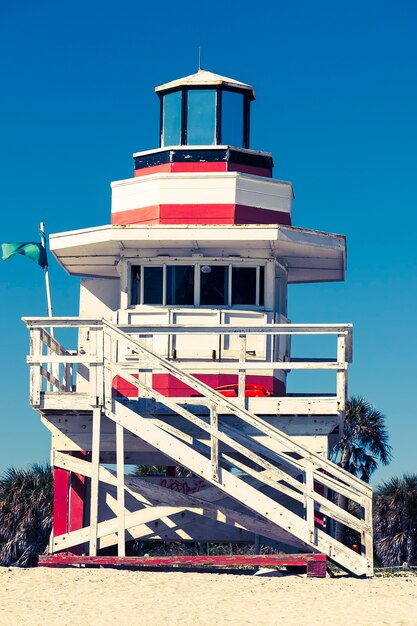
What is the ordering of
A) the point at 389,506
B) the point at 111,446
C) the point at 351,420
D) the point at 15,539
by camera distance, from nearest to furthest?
the point at 111,446
the point at 15,539
the point at 389,506
the point at 351,420

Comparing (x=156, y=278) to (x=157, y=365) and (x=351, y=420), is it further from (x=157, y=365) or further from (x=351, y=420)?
Result: (x=351, y=420)

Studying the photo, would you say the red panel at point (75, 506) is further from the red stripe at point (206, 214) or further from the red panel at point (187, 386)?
the red stripe at point (206, 214)

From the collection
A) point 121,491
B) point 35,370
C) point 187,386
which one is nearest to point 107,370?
point 35,370

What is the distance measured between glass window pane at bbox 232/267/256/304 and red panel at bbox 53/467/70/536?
14.3ft

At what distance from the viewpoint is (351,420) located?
49.2m

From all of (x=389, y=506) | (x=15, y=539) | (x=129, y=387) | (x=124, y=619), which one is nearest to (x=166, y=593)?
(x=124, y=619)

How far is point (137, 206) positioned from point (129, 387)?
342cm

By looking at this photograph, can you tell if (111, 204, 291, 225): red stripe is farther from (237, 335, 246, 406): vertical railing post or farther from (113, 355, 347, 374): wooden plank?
(237, 335, 246, 406): vertical railing post

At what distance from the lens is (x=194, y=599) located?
2064 cm

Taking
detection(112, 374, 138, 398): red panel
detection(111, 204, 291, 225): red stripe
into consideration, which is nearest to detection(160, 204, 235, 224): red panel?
detection(111, 204, 291, 225): red stripe

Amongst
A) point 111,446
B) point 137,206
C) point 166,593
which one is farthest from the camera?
point 137,206

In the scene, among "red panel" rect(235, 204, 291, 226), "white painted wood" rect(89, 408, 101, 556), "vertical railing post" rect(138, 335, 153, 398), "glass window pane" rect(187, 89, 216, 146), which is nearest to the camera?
"white painted wood" rect(89, 408, 101, 556)

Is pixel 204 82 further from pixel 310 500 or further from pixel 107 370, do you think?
pixel 310 500

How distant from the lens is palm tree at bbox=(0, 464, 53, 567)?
41.5 m
